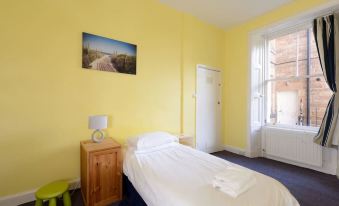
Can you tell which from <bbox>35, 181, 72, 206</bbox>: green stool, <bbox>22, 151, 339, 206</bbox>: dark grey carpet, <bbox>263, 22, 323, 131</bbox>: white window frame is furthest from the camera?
<bbox>263, 22, 323, 131</bbox>: white window frame

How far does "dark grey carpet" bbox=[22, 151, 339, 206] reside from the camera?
206 centimetres

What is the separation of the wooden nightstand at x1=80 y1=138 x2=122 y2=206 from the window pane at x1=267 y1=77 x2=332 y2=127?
11.2ft

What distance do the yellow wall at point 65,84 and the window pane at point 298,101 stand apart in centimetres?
240

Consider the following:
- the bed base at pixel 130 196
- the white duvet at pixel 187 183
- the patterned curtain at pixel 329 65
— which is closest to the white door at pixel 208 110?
the white duvet at pixel 187 183

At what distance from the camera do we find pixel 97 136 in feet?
7.52

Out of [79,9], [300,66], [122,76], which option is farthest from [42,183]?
[300,66]

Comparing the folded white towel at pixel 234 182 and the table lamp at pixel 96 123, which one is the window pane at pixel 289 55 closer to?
the folded white towel at pixel 234 182

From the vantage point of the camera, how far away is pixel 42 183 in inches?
81.1

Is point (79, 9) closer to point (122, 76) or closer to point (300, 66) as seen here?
point (122, 76)

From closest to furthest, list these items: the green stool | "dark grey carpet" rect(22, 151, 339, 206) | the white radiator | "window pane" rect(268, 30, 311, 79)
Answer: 1. the green stool
2. "dark grey carpet" rect(22, 151, 339, 206)
3. the white radiator
4. "window pane" rect(268, 30, 311, 79)

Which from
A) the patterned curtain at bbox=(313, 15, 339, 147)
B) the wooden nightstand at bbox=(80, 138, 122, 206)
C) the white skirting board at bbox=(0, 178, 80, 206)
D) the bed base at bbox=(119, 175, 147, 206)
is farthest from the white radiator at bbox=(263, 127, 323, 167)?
the white skirting board at bbox=(0, 178, 80, 206)

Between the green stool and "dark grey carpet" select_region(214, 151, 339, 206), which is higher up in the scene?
the green stool

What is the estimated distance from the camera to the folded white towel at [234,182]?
1.25 metres

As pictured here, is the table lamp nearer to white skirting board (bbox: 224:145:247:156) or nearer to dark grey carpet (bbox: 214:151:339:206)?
dark grey carpet (bbox: 214:151:339:206)
